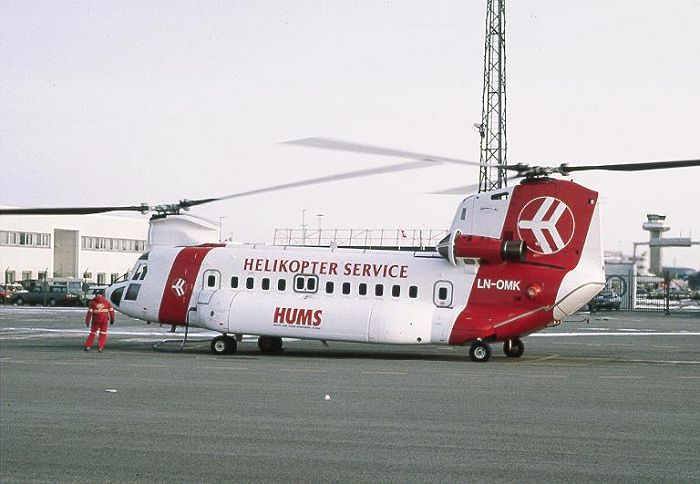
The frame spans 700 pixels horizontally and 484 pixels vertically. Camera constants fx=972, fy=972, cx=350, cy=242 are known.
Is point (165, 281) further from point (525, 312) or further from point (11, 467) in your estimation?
point (11, 467)

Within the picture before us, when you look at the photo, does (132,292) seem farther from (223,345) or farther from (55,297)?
(55,297)

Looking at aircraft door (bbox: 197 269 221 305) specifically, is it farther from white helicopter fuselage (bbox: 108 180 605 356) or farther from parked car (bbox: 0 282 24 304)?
parked car (bbox: 0 282 24 304)

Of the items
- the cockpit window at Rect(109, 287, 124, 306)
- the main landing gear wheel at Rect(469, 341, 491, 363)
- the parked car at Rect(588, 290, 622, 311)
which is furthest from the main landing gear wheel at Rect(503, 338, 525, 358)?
the parked car at Rect(588, 290, 622, 311)

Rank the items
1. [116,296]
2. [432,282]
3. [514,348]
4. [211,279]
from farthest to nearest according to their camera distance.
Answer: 1. [116,296]
2. [211,279]
3. [514,348]
4. [432,282]

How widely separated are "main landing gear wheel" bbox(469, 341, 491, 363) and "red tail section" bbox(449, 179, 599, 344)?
8.4 inches

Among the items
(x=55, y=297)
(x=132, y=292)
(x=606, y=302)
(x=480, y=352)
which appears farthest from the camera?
(x=55, y=297)

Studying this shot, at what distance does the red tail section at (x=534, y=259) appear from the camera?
945 inches

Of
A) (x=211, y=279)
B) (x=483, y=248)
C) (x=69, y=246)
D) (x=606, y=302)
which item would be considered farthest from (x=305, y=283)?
(x=69, y=246)

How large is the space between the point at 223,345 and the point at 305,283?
9.05 feet

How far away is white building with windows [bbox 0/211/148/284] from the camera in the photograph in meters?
91.6

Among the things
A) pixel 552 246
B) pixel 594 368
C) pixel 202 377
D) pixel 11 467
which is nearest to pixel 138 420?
pixel 11 467

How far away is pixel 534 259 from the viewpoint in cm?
2431

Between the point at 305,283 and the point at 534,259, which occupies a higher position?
the point at 534,259

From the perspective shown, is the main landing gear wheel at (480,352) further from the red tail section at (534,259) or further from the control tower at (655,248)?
the control tower at (655,248)
